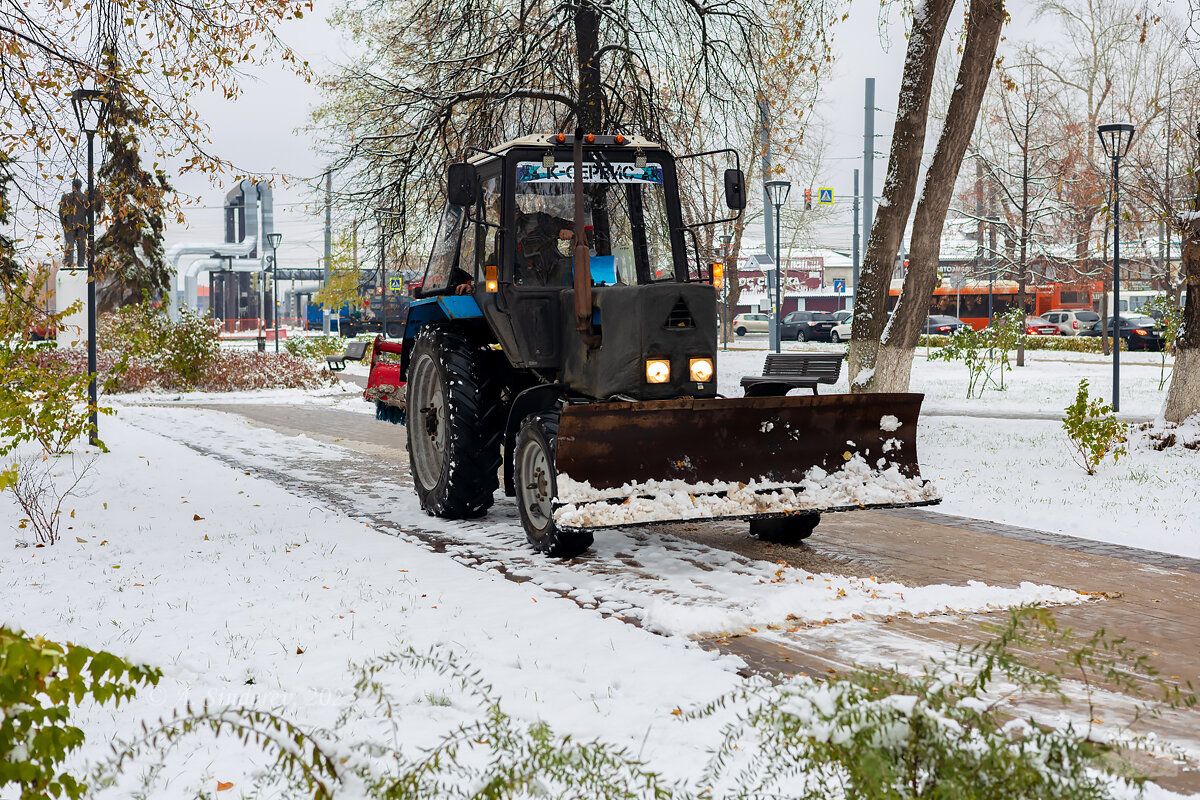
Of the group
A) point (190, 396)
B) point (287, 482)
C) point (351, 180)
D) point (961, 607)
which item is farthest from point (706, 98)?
point (190, 396)

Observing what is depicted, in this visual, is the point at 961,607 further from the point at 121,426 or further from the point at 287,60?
the point at 121,426

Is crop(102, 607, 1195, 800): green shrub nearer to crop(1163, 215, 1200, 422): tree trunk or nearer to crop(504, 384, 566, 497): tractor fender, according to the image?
crop(504, 384, 566, 497): tractor fender

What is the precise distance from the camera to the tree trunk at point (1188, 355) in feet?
36.6

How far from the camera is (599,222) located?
754 centimetres

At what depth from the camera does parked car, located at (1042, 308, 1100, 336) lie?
161 ft

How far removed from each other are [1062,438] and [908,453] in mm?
6955

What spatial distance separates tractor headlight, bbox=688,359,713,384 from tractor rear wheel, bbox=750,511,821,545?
108 cm

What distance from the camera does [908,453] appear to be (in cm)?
691

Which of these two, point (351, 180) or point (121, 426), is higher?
point (351, 180)

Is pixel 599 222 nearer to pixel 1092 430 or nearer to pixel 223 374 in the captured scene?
pixel 1092 430

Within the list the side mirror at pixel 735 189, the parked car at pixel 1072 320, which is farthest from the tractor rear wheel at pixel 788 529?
the parked car at pixel 1072 320

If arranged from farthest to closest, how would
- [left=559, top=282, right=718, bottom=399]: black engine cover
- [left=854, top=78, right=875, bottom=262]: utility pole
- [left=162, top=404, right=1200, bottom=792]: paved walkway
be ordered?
[left=854, top=78, right=875, bottom=262]: utility pole → [left=559, top=282, right=718, bottom=399]: black engine cover → [left=162, top=404, right=1200, bottom=792]: paved walkway

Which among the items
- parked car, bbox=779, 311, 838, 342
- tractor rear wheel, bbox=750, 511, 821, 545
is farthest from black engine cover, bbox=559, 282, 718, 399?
parked car, bbox=779, 311, 838, 342

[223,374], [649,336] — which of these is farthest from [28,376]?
[223,374]
